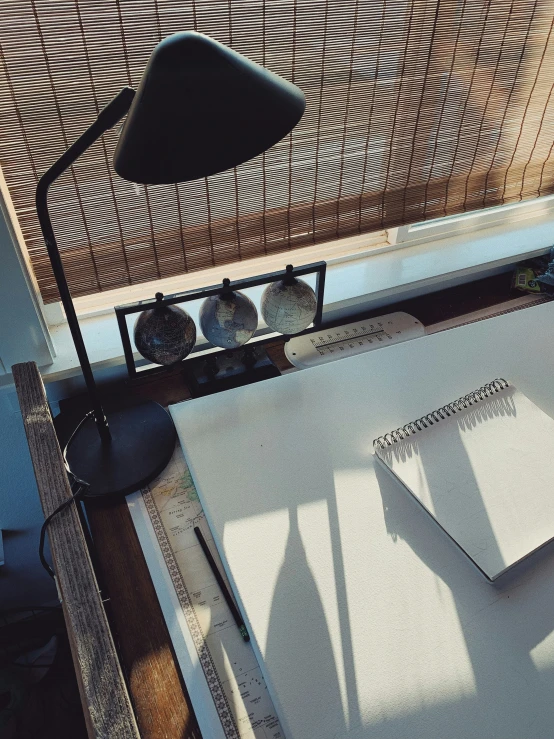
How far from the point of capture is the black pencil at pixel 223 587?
2.36 feet

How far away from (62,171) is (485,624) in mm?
726

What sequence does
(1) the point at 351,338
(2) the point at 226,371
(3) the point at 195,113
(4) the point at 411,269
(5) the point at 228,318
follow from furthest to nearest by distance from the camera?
(4) the point at 411,269, (1) the point at 351,338, (2) the point at 226,371, (5) the point at 228,318, (3) the point at 195,113

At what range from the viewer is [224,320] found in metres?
0.89

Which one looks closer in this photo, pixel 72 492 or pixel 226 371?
pixel 72 492

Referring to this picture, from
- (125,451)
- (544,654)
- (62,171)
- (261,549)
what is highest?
(62,171)

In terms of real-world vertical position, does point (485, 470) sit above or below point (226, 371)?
below

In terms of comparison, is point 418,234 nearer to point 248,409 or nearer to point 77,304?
point 248,409

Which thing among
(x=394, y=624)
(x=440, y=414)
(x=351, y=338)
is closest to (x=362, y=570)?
(x=394, y=624)

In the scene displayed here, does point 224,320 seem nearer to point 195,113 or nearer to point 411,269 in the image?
point 195,113

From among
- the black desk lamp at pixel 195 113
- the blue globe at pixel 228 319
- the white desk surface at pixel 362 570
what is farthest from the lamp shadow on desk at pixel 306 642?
the black desk lamp at pixel 195 113

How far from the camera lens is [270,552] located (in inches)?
29.9

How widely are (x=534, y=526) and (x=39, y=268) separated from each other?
834mm

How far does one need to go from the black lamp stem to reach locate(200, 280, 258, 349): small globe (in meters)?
0.20

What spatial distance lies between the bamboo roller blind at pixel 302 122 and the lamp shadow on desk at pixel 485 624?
0.53 m
